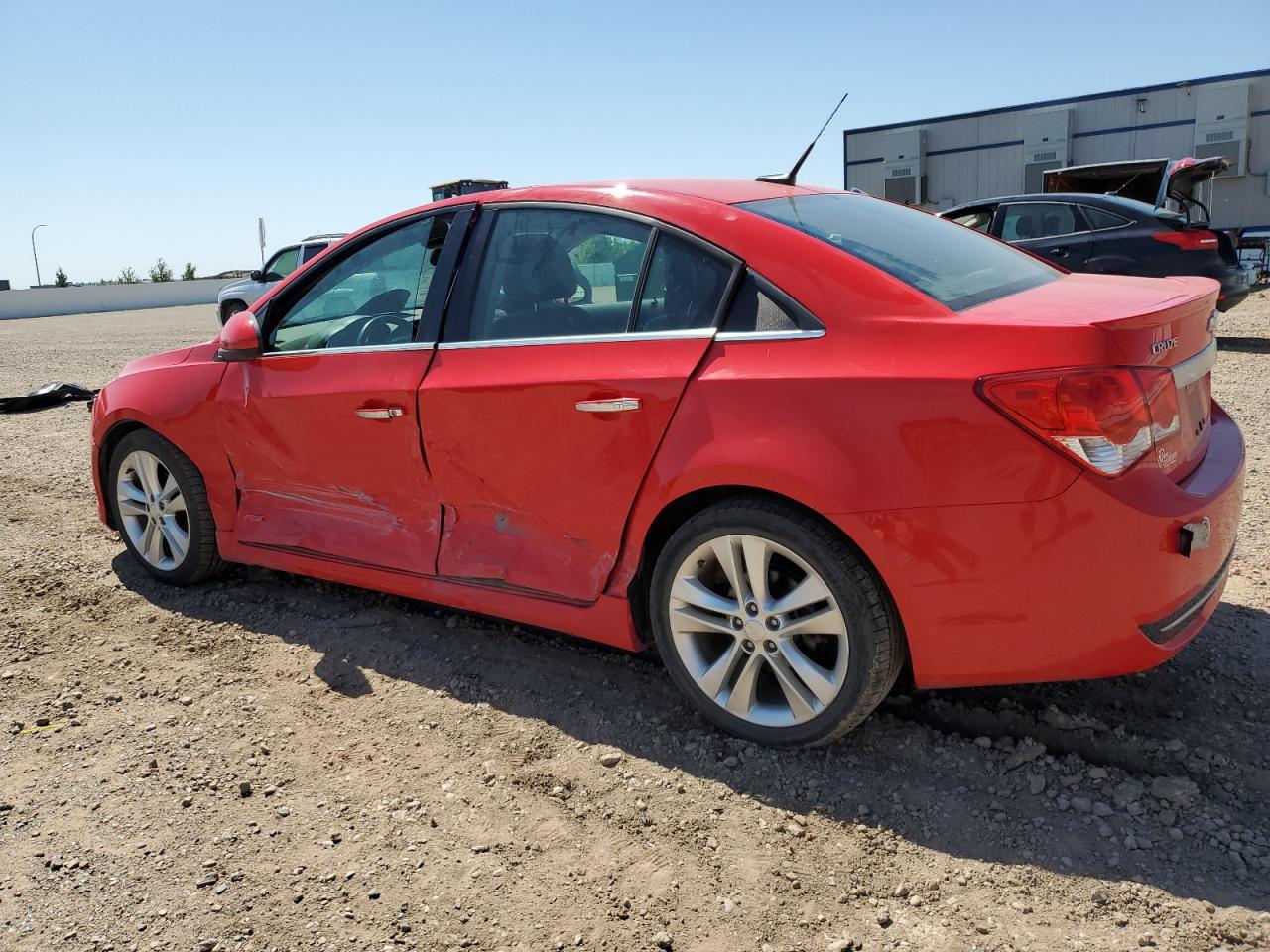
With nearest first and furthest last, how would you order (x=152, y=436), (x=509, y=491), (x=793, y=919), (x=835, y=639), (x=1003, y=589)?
(x=793, y=919)
(x=1003, y=589)
(x=835, y=639)
(x=509, y=491)
(x=152, y=436)

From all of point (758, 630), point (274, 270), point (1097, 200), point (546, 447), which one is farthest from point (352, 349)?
point (274, 270)

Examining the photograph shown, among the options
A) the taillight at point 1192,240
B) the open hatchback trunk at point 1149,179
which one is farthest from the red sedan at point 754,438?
the open hatchback trunk at point 1149,179

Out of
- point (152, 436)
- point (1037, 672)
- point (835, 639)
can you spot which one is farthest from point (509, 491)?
point (152, 436)

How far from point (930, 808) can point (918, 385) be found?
43.2 inches

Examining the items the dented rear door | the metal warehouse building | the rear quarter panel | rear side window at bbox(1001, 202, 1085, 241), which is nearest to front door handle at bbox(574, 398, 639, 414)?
the dented rear door

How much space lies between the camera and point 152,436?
446cm

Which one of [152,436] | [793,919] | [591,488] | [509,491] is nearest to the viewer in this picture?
[793,919]

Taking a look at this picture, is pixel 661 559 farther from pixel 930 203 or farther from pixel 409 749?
pixel 930 203

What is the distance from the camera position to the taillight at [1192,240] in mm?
9898

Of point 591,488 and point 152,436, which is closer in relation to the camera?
point 591,488

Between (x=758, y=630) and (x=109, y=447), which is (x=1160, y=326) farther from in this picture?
(x=109, y=447)

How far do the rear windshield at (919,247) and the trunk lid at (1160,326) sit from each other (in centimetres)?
12

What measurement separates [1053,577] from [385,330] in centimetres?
244

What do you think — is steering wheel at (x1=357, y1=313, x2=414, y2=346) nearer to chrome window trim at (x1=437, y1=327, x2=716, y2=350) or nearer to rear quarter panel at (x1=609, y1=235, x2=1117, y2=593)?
chrome window trim at (x1=437, y1=327, x2=716, y2=350)
